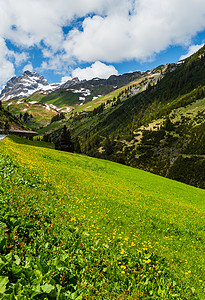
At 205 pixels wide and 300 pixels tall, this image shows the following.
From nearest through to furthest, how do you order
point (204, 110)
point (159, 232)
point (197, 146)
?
point (159, 232), point (197, 146), point (204, 110)

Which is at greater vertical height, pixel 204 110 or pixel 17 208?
pixel 204 110

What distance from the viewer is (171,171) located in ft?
451

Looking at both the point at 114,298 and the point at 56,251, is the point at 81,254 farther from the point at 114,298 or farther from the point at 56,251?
the point at 114,298

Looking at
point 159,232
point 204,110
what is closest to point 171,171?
point 204,110

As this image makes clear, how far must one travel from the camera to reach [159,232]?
10352 millimetres

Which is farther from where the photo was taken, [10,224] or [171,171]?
[171,171]

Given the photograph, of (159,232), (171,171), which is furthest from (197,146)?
(159,232)

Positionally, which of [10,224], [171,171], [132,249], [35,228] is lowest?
[171,171]

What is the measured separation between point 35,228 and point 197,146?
169546 mm

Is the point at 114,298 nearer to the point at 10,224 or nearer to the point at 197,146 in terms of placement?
the point at 10,224

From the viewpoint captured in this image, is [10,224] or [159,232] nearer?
[10,224]

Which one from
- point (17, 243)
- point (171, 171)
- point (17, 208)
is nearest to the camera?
point (17, 243)

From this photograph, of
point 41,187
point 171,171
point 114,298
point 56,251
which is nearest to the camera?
point 114,298

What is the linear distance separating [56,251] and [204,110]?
221m
